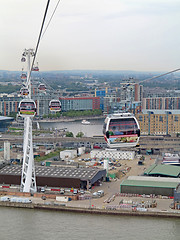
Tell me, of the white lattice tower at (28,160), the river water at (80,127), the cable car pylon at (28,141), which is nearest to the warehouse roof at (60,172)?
the cable car pylon at (28,141)

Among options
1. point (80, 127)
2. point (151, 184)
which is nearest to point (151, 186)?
point (151, 184)

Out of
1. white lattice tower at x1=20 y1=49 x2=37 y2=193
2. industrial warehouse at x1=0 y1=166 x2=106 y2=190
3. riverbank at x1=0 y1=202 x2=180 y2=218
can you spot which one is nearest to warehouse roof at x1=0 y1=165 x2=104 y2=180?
industrial warehouse at x1=0 y1=166 x2=106 y2=190

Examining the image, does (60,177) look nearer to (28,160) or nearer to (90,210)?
(28,160)

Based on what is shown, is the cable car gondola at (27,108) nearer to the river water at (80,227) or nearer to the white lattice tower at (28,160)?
the white lattice tower at (28,160)

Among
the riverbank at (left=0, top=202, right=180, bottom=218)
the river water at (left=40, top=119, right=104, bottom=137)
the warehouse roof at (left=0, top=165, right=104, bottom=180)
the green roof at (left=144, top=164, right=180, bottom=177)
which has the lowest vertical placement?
the river water at (left=40, top=119, right=104, bottom=137)

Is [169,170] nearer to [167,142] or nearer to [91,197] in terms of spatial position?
[91,197]

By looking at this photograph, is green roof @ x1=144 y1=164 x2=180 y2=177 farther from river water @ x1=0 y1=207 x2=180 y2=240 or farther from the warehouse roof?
river water @ x1=0 y1=207 x2=180 y2=240
